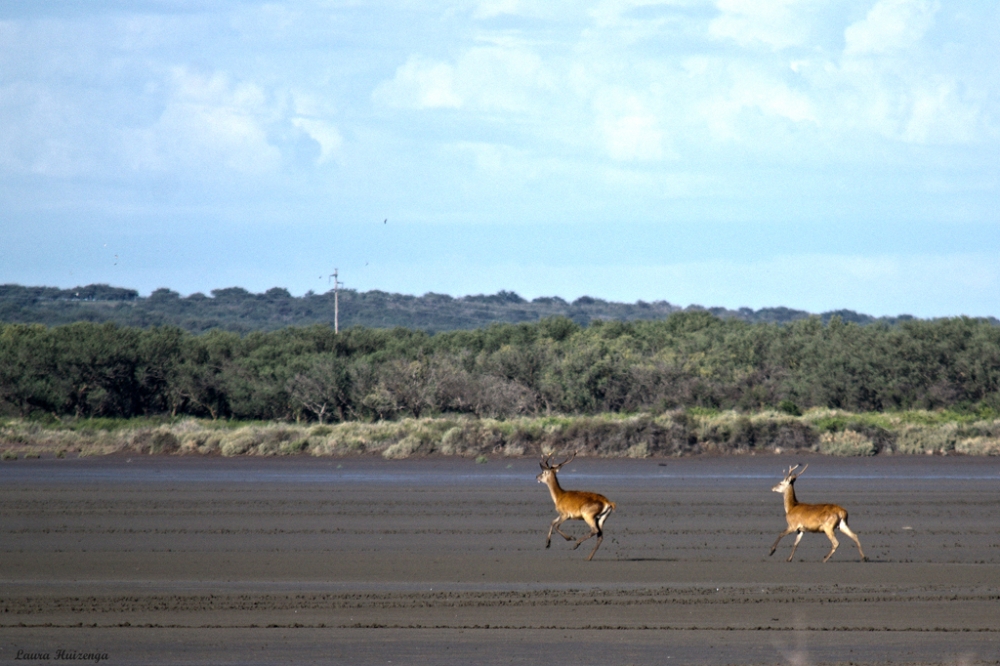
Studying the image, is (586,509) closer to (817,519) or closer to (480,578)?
(480,578)

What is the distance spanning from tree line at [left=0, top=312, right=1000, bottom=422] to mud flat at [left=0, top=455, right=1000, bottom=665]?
796 inches

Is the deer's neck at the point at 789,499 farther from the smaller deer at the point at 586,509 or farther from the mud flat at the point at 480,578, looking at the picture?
Result: the smaller deer at the point at 586,509

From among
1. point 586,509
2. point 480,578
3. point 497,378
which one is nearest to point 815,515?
point 586,509

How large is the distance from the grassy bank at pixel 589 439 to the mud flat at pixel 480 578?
8418mm

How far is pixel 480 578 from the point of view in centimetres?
1292

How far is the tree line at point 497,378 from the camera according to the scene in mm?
43500

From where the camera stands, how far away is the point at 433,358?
47219 millimetres

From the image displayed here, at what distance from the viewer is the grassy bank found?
31.9m

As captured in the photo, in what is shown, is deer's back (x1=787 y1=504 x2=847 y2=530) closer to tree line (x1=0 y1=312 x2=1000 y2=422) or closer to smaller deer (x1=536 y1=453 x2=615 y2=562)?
smaller deer (x1=536 y1=453 x2=615 y2=562)

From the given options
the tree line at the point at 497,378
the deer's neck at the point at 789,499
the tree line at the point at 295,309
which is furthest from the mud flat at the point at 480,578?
the tree line at the point at 295,309

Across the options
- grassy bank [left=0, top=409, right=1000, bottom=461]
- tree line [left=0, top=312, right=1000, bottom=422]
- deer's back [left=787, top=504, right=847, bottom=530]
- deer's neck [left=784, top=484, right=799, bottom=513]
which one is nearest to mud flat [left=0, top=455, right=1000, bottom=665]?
deer's back [left=787, top=504, right=847, bottom=530]

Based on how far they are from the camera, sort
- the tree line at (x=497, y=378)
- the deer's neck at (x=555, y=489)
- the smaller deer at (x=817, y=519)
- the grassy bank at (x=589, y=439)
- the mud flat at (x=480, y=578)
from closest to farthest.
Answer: the mud flat at (x=480, y=578) < the smaller deer at (x=817, y=519) < the deer's neck at (x=555, y=489) < the grassy bank at (x=589, y=439) < the tree line at (x=497, y=378)

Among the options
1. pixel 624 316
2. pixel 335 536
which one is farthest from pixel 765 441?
pixel 624 316

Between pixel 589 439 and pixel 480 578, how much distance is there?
65.2ft
